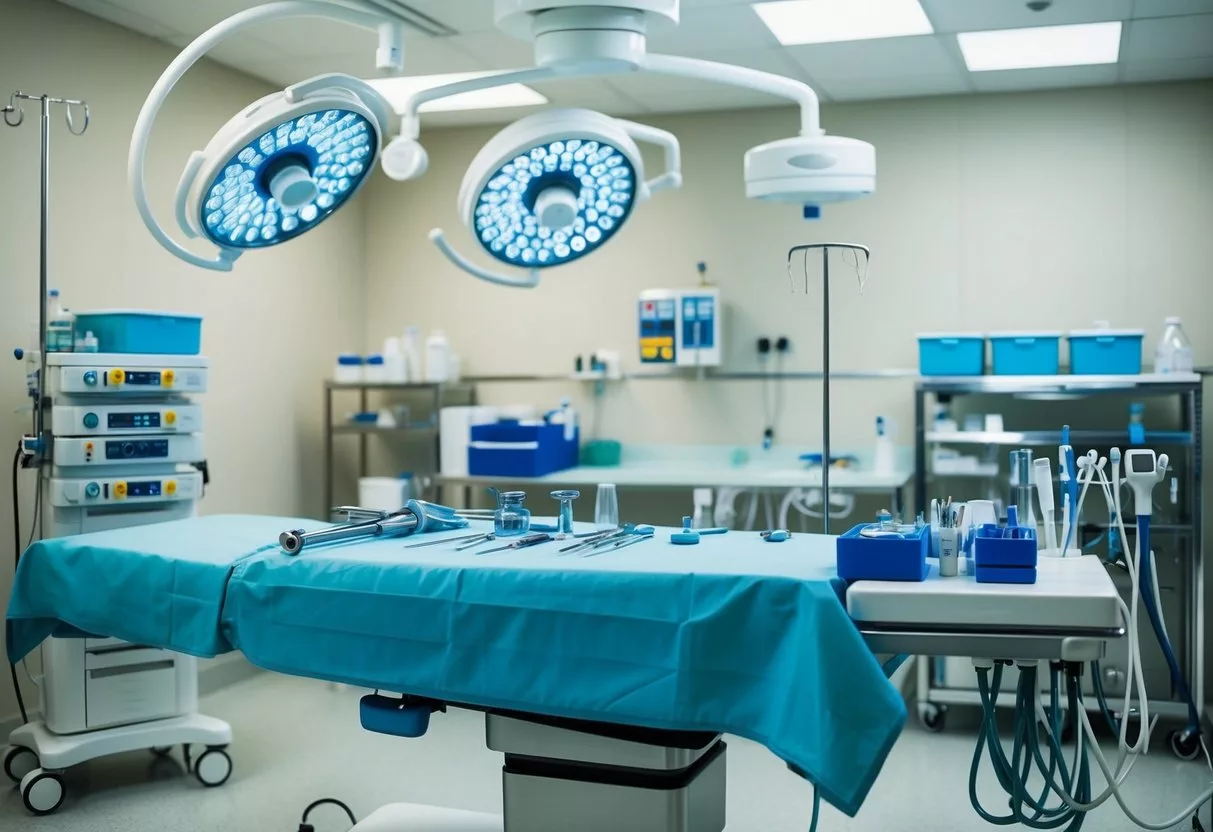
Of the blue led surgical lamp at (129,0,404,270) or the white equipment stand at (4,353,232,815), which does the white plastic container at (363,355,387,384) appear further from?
the blue led surgical lamp at (129,0,404,270)

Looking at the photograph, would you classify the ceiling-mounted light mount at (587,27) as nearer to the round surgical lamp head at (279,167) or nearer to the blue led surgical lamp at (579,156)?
the blue led surgical lamp at (579,156)

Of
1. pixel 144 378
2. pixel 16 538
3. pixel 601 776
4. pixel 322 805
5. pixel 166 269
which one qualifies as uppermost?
pixel 166 269

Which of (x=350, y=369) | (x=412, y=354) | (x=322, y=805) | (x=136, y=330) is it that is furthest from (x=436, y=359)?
(x=322, y=805)

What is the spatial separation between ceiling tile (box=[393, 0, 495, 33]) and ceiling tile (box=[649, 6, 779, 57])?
0.54m

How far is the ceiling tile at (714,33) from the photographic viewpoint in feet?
12.3

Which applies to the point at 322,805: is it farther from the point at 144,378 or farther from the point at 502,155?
the point at 502,155

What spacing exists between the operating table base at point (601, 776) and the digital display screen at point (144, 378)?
1706 mm

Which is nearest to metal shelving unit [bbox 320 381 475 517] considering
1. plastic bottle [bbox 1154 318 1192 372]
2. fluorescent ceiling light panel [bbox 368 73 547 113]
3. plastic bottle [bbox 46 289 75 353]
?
fluorescent ceiling light panel [bbox 368 73 547 113]

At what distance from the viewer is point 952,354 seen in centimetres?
436

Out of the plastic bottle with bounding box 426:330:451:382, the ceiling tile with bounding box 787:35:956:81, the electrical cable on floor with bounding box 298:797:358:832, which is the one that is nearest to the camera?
the electrical cable on floor with bounding box 298:797:358:832

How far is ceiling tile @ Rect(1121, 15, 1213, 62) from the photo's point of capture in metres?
3.82

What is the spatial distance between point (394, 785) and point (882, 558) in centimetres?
197

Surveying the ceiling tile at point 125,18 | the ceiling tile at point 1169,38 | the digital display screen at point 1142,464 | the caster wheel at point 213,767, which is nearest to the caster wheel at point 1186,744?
the digital display screen at point 1142,464

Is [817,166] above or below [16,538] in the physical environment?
above
